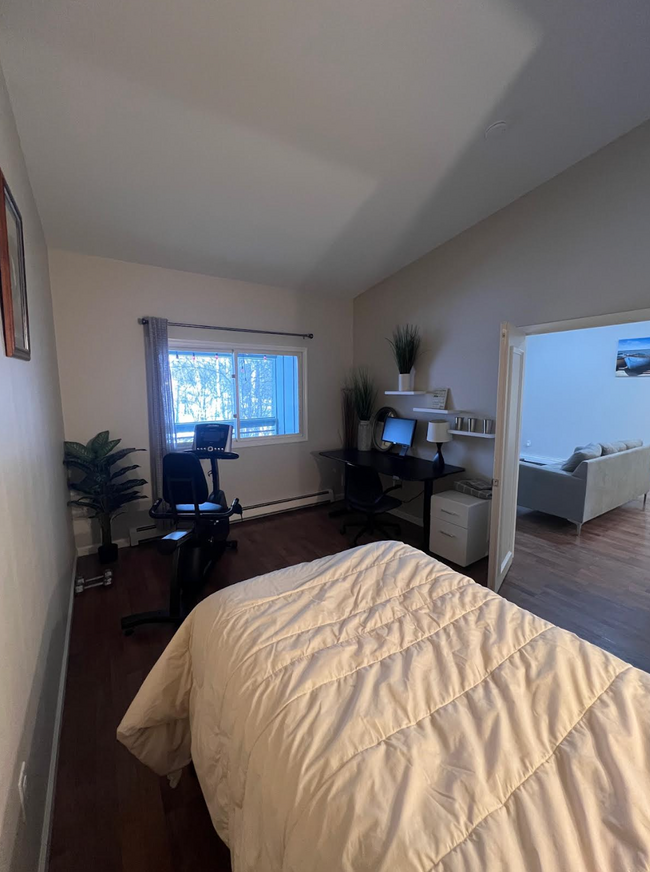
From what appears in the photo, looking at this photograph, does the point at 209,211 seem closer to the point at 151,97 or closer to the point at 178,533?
the point at 151,97

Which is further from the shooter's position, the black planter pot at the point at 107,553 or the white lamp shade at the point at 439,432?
the white lamp shade at the point at 439,432

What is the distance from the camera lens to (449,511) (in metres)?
3.05

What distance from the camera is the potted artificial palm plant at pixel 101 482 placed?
9.50 feet

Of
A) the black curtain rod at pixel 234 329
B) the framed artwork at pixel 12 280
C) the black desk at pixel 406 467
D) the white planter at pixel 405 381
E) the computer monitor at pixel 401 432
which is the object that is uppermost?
the black curtain rod at pixel 234 329

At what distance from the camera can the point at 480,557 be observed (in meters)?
3.12

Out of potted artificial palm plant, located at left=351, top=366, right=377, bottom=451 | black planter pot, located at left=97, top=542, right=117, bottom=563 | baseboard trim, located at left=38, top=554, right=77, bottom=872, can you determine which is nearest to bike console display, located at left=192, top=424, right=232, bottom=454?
black planter pot, located at left=97, top=542, right=117, bottom=563

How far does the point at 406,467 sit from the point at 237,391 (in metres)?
1.90

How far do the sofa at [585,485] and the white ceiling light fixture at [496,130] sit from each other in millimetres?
2911

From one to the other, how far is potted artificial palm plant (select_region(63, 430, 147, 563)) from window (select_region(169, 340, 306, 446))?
673 mm

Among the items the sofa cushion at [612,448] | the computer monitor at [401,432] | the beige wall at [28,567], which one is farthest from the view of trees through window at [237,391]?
the sofa cushion at [612,448]

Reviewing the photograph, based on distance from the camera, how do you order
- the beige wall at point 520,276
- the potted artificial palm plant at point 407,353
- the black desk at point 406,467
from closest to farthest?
the beige wall at point 520,276
the black desk at point 406,467
the potted artificial palm plant at point 407,353

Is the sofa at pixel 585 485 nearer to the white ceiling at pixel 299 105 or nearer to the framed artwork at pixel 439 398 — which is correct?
the framed artwork at pixel 439 398

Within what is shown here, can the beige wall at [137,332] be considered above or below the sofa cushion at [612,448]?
above

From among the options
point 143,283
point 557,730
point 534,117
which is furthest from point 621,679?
point 143,283
